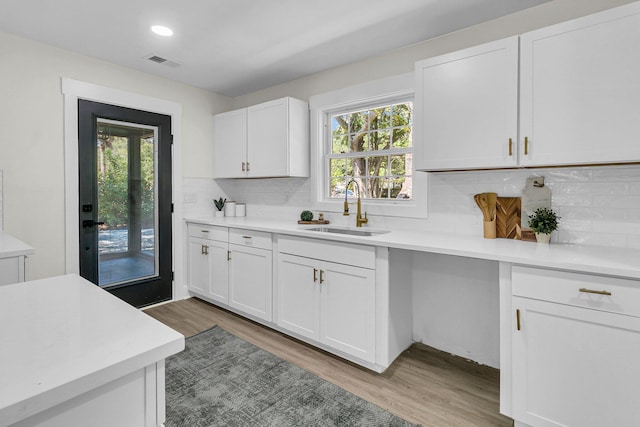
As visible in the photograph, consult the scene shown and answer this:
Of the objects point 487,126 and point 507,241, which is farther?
point 507,241

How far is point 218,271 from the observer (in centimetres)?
348

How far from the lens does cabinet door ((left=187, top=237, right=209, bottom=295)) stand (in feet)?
11.9

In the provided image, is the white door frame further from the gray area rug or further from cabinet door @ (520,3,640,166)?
cabinet door @ (520,3,640,166)

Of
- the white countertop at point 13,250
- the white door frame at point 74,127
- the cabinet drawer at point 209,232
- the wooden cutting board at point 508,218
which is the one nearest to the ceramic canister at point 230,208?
the cabinet drawer at point 209,232

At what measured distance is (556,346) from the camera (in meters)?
1.63

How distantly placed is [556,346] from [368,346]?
109 cm

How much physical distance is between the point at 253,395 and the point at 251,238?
1.37 metres

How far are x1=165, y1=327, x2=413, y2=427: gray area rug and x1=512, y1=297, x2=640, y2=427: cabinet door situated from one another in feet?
2.29

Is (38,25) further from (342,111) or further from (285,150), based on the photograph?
(342,111)

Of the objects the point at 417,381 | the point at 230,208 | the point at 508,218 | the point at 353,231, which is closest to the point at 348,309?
the point at 417,381

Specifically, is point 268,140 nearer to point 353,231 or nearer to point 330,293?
point 353,231

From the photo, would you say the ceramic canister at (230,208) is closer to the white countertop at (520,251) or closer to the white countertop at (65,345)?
the white countertop at (520,251)

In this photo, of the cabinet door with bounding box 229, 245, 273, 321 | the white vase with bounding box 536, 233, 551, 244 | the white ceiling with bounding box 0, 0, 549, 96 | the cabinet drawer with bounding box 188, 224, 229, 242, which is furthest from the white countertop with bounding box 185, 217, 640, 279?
the white ceiling with bounding box 0, 0, 549, 96

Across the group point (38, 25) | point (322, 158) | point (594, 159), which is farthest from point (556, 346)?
point (38, 25)
